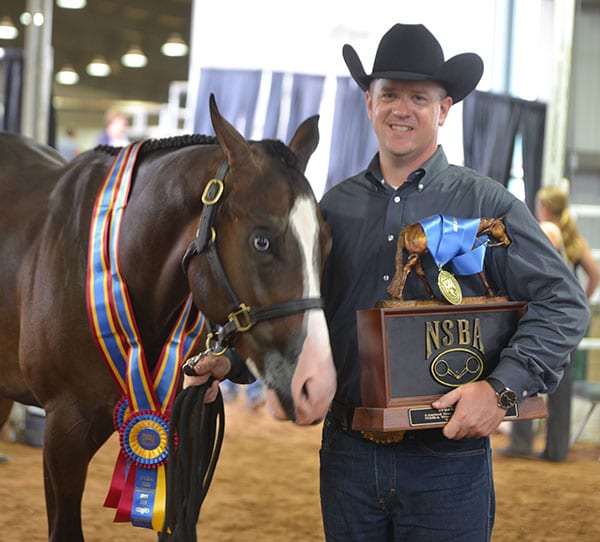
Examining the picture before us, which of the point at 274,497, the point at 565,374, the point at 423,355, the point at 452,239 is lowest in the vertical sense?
the point at 274,497

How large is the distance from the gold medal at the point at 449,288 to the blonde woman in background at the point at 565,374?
371 centimetres

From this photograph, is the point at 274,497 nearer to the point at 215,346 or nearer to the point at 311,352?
the point at 215,346

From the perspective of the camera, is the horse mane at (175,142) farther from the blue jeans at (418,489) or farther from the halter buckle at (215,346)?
the blue jeans at (418,489)

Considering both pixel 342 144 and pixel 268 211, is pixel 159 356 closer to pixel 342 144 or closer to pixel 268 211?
pixel 268 211

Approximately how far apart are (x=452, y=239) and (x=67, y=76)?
718 inches

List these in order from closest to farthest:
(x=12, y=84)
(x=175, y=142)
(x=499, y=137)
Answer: (x=175, y=142)
(x=12, y=84)
(x=499, y=137)

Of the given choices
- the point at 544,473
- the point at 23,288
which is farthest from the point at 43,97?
the point at 544,473

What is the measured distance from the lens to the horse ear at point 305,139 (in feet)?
6.07

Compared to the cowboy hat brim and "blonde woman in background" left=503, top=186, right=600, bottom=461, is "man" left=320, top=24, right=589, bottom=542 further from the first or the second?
"blonde woman in background" left=503, top=186, right=600, bottom=461

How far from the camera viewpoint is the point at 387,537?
1704 millimetres

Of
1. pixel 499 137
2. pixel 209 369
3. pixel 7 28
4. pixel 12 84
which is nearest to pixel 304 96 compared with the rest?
pixel 499 137

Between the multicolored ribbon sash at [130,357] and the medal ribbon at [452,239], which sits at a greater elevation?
the medal ribbon at [452,239]

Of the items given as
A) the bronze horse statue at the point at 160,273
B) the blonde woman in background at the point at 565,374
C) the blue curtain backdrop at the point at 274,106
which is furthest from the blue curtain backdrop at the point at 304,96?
the bronze horse statue at the point at 160,273

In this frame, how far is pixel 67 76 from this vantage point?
18344 millimetres
